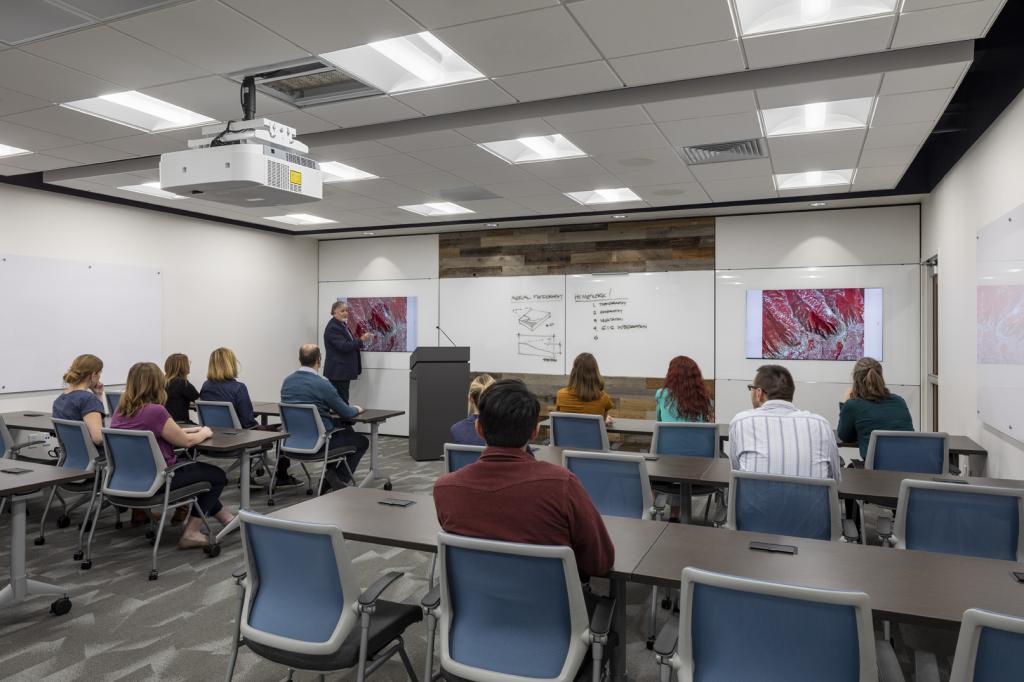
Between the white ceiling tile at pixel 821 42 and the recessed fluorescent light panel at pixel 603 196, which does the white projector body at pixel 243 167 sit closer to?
the white ceiling tile at pixel 821 42

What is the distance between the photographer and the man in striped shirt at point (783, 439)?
2930 mm

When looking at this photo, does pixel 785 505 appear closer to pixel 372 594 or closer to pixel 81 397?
pixel 372 594

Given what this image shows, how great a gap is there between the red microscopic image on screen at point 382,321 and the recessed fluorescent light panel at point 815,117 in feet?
19.3

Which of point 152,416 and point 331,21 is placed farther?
point 152,416

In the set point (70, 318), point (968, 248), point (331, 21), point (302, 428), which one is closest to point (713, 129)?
point (968, 248)

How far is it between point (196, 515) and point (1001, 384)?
5040 mm

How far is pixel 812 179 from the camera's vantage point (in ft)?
20.1

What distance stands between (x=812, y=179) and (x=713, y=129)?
2170 millimetres

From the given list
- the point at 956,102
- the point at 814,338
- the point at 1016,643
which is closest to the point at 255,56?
the point at 1016,643

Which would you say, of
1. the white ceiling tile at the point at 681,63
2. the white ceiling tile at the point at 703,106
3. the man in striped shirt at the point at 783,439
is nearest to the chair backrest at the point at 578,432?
the man in striped shirt at the point at 783,439

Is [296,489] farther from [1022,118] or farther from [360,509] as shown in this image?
[1022,118]

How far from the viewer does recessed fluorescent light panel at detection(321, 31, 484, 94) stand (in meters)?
3.50

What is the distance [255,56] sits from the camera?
3.36m

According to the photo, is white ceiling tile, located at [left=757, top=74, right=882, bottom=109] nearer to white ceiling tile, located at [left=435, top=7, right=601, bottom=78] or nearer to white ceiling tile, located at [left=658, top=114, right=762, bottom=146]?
Answer: white ceiling tile, located at [left=658, top=114, right=762, bottom=146]
